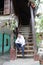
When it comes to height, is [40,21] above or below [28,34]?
above

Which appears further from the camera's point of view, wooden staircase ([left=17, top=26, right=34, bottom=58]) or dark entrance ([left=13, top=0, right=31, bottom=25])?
dark entrance ([left=13, top=0, right=31, bottom=25])

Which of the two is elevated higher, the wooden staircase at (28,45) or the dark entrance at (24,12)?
the dark entrance at (24,12)

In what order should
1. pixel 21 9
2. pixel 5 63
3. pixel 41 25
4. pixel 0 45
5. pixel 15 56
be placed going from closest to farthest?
pixel 41 25 < pixel 5 63 < pixel 15 56 < pixel 0 45 < pixel 21 9

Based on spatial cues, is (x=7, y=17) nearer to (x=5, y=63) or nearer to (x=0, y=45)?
(x=5, y=63)

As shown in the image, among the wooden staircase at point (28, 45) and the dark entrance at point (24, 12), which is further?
the dark entrance at point (24, 12)

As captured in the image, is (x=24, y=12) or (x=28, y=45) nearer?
(x=28, y=45)

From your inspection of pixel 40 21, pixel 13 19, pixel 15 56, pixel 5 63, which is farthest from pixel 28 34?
pixel 40 21

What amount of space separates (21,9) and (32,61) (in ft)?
26.1

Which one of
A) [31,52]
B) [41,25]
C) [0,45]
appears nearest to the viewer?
[41,25]

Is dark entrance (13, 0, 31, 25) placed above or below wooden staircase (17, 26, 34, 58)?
above

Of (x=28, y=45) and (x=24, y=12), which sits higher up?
(x=24, y=12)

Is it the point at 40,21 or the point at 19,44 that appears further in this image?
the point at 19,44

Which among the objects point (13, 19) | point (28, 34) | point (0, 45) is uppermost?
point (13, 19)

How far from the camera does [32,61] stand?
11.0 m
